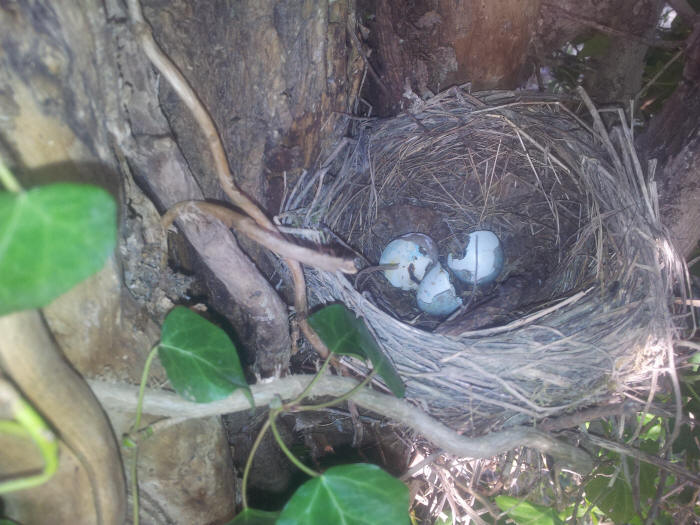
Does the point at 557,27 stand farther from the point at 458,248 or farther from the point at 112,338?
the point at 112,338

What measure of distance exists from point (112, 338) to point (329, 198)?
0.60 meters

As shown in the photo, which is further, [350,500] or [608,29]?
[608,29]

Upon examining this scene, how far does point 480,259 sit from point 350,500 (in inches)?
35.2

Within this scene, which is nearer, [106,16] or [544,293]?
[106,16]

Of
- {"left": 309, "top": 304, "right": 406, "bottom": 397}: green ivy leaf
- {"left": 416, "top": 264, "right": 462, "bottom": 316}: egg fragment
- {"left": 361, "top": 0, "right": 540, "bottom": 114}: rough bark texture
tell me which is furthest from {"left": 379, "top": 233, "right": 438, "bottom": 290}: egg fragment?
{"left": 309, "top": 304, "right": 406, "bottom": 397}: green ivy leaf

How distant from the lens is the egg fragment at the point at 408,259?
1.33 metres

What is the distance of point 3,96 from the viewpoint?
0.45 m

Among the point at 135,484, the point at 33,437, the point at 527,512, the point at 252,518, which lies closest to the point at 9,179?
the point at 33,437

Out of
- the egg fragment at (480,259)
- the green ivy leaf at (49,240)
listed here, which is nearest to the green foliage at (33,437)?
the green ivy leaf at (49,240)

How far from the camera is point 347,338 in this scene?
2.64 feet

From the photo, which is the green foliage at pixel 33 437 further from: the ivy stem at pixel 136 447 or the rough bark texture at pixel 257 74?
the rough bark texture at pixel 257 74

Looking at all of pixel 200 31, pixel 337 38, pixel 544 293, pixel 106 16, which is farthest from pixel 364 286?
pixel 106 16

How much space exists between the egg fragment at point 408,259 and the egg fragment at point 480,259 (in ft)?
0.31

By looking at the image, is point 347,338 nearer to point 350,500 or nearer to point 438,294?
point 350,500
